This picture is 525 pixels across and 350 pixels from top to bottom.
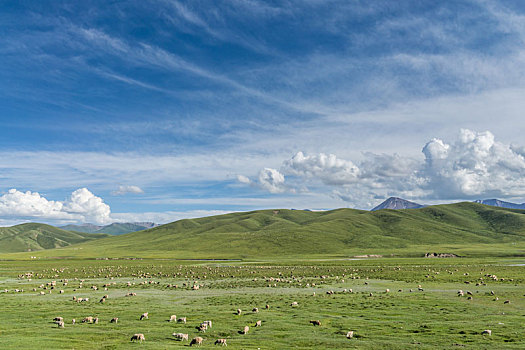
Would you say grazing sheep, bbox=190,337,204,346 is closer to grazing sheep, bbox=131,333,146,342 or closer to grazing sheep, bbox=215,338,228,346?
grazing sheep, bbox=215,338,228,346

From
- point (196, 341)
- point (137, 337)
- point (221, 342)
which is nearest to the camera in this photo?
point (221, 342)

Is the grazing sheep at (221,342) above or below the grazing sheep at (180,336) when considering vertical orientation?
above

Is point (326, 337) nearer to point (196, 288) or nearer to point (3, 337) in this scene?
point (3, 337)

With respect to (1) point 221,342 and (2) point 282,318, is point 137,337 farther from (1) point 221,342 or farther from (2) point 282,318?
(2) point 282,318

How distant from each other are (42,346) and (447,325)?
1161 inches

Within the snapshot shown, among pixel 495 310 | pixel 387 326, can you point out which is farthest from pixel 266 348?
pixel 495 310

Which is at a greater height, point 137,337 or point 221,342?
point 221,342

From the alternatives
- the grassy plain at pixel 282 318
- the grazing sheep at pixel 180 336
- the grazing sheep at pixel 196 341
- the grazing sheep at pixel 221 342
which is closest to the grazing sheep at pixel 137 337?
the grassy plain at pixel 282 318

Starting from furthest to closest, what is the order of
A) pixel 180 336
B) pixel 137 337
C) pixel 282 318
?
pixel 282 318 < pixel 180 336 < pixel 137 337

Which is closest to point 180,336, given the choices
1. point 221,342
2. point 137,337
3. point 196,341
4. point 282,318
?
point 196,341

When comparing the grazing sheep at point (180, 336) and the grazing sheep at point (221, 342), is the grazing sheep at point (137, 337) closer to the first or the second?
the grazing sheep at point (180, 336)

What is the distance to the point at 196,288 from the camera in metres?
59.1

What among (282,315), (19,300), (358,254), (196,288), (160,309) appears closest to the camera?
(282,315)

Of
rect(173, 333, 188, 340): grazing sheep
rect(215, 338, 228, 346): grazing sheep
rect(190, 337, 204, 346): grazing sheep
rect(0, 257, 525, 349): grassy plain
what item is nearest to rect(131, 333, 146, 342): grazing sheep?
rect(0, 257, 525, 349): grassy plain
